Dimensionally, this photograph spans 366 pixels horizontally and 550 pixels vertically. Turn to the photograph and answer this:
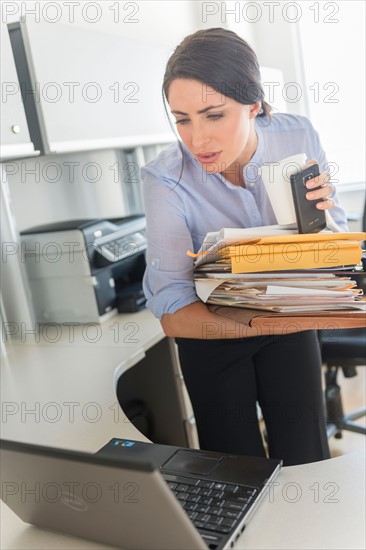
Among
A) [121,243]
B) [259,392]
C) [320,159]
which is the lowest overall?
[259,392]

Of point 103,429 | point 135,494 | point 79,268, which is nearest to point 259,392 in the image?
point 103,429

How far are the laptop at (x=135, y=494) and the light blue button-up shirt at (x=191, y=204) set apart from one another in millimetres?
450

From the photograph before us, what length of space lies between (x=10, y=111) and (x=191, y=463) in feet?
3.77

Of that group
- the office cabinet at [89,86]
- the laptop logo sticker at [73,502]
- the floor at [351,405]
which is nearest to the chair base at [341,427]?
the floor at [351,405]

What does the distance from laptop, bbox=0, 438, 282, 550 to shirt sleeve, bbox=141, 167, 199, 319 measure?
0.41 m

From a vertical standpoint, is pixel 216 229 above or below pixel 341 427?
above

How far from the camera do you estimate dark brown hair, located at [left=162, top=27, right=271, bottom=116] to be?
128 cm

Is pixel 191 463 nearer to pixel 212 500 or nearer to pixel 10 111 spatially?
pixel 212 500

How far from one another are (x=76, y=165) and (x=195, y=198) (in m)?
1.32

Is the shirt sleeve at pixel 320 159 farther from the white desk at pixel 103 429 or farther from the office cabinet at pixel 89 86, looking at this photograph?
the office cabinet at pixel 89 86

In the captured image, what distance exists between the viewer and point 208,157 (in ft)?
4.48

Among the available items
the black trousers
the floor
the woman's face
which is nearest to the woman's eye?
the woman's face

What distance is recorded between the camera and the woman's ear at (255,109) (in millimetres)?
1416

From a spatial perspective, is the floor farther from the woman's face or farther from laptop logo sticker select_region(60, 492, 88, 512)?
laptop logo sticker select_region(60, 492, 88, 512)
